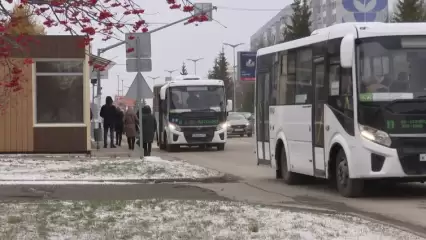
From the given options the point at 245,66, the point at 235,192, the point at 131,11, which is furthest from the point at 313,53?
the point at 245,66

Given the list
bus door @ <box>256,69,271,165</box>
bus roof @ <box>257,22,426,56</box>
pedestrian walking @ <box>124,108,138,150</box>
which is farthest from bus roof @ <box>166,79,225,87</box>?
bus roof @ <box>257,22,426,56</box>

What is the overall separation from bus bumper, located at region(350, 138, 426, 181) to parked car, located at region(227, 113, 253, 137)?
36331 millimetres

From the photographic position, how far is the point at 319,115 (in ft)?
46.3

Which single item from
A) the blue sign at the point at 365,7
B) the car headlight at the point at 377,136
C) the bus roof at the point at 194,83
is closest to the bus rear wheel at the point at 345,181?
the car headlight at the point at 377,136

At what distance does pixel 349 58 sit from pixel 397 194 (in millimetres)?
2944

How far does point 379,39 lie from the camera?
12852 millimetres

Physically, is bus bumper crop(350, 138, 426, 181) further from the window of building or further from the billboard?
the billboard

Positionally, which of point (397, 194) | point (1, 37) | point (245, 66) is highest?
point (245, 66)

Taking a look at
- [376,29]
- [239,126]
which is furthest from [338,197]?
[239,126]

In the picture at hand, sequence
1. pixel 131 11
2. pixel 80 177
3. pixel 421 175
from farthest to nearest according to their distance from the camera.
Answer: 1. pixel 80 177
2. pixel 421 175
3. pixel 131 11

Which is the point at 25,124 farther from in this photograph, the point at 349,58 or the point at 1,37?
the point at 1,37

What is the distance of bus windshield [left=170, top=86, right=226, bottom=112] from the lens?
103 feet

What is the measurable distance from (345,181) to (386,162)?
1045mm

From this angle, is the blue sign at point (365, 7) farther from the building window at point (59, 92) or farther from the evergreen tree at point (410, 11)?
the evergreen tree at point (410, 11)
